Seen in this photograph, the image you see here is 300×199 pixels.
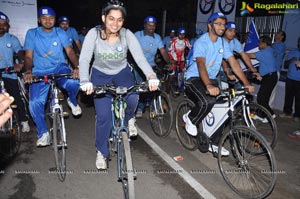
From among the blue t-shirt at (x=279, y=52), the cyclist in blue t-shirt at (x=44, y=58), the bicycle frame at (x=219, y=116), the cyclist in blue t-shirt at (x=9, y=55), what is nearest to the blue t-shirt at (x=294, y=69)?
the blue t-shirt at (x=279, y=52)

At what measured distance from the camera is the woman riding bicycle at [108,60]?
12.2 ft

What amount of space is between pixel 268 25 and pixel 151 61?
4.74 meters

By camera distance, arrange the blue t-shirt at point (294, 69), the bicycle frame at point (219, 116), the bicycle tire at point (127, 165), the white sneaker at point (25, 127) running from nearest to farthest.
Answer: the bicycle tire at point (127, 165), the bicycle frame at point (219, 116), the white sneaker at point (25, 127), the blue t-shirt at point (294, 69)

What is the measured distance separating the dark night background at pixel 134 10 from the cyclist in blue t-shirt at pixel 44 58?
2198 centimetres

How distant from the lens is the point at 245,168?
4.07 m

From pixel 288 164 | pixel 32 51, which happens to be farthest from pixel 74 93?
pixel 288 164

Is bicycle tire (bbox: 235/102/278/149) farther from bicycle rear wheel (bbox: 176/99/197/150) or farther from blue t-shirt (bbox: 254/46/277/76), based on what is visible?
blue t-shirt (bbox: 254/46/277/76)

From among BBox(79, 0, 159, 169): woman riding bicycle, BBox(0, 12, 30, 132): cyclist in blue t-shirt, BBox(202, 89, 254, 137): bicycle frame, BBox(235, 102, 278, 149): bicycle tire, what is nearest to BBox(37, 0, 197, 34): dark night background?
BBox(235, 102, 278, 149): bicycle tire

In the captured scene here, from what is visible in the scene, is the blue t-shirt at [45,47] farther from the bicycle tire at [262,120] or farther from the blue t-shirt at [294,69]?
the blue t-shirt at [294,69]

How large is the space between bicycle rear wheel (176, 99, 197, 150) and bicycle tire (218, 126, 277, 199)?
2.83 feet

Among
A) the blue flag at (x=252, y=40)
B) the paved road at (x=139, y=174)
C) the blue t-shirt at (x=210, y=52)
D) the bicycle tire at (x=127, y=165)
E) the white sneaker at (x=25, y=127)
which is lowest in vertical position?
the paved road at (x=139, y=174)

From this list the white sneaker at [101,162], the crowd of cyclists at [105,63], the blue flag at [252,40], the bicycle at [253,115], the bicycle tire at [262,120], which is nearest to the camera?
the crowd of cyclists at [105,63]

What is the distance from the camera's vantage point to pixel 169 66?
680cm

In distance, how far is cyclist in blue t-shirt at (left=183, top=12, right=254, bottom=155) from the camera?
4586 mm
